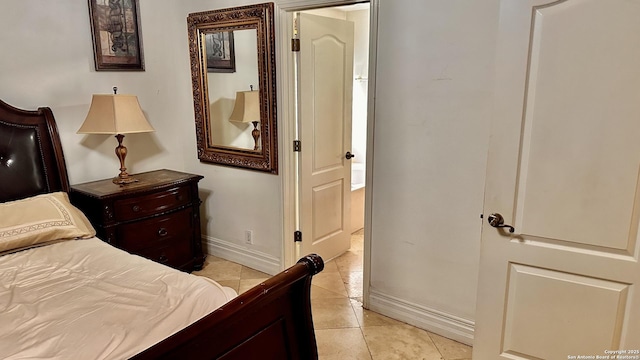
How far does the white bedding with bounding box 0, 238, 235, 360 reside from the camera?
1313 mm

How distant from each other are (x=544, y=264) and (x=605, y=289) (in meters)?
0.24

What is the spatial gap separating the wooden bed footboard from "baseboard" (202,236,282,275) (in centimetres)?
181

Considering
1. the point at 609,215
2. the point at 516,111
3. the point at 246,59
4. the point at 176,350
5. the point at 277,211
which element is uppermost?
the point at 246,59

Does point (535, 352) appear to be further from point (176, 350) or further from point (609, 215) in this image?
point (176, 350)

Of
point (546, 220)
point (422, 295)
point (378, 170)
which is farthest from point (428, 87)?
point (422, 295)

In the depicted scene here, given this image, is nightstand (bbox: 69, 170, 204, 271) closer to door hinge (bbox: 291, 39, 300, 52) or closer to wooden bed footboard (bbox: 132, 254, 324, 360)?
door hinge (bbox: 291, 39, 300, 52)

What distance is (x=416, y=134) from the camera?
7.98 ft

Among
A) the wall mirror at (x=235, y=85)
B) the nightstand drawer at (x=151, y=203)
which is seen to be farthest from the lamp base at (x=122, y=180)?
the wall mirror at (x=235, y=85)

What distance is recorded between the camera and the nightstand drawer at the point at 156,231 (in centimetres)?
285

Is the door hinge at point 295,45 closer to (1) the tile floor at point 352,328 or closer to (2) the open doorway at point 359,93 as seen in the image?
(2) the open doorway at point 359,93

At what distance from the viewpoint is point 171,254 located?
125 inches

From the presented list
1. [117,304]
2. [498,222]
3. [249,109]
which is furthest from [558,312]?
[249,109]

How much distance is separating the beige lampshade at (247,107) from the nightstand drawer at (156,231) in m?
0.85

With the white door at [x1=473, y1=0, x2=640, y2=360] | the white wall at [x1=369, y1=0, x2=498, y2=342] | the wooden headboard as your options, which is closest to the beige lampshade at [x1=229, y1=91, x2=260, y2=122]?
the white wall at [x1=369, y1=0, x2=498, y2=342]
